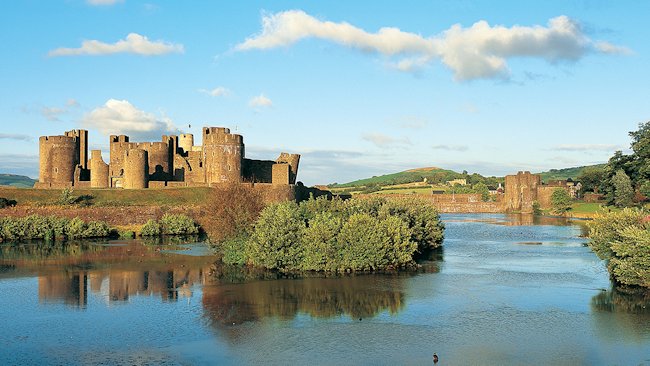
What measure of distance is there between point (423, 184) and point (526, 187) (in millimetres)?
57360

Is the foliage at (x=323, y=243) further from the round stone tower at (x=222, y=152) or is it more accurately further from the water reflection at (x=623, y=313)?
the round stone tower at (x=222, y=152)

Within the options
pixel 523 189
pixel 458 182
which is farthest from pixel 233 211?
pixel 458 182

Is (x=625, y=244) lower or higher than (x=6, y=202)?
lower

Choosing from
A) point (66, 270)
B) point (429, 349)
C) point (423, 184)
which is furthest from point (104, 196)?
point (423, 184)

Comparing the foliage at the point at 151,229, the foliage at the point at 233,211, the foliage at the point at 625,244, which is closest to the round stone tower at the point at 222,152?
the foliage at the point at 151,229

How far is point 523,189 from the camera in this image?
104625 mm

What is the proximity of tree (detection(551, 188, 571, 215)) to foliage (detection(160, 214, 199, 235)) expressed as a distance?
5691 cm

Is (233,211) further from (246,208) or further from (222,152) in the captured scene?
(222,152)

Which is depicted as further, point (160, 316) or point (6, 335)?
point (160, 316)

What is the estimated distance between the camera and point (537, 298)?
25.8 meters

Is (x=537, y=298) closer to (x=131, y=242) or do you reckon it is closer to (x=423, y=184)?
(x=131, y=242)

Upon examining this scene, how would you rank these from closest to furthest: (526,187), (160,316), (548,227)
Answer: (160,316) → (548,227) → (526,187)

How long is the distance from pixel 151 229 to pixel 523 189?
231ft

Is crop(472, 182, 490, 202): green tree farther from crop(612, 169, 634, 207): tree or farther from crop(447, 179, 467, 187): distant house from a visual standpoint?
crop(612, 169, 634, 207): tree
